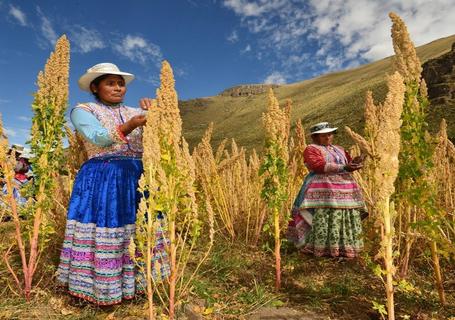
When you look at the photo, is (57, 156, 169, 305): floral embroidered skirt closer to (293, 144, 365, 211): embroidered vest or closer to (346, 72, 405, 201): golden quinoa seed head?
(346, 72, 405, 201): golden quinoa seed head

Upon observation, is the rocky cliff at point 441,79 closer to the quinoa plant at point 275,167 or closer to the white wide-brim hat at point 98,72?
the quinoa plant at point 275,167

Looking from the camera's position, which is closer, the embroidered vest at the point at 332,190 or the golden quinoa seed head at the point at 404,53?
the golden quinoa seed head at the point at 404,53

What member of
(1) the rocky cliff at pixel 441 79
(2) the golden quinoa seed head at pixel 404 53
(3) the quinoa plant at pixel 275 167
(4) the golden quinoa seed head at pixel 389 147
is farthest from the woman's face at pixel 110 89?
(1) the rocky cliff at pixel 441 79

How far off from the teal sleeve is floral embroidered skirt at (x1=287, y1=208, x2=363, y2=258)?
2.12m

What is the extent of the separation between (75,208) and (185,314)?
1056mm

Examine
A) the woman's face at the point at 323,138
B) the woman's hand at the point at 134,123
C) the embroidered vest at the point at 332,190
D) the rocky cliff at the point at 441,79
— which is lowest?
the embroidered vest at the point at 332,190

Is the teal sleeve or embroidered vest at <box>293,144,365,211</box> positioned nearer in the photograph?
the teal sleeve

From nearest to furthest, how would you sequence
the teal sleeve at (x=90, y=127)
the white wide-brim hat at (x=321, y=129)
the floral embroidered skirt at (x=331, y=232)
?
1. the teal sleeve at (x=90, y=127)
2. the floral embroidered skirt at (x=331, y=232)
3. the white wide-brim hat at (x=321, y=129)

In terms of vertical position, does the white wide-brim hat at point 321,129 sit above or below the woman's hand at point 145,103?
below

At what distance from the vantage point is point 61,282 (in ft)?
7.61

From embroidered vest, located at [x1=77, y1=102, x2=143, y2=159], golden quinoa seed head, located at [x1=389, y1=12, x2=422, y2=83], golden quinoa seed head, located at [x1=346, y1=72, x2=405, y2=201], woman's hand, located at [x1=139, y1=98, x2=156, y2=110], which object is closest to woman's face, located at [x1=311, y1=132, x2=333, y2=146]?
golden quinoa seed head, located at [x1=389, y1=12, x2=422, y2=83]

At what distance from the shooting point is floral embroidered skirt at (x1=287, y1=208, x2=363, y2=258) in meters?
3.40

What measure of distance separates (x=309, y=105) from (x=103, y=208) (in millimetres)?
53932

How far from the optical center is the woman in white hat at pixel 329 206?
3426mm
